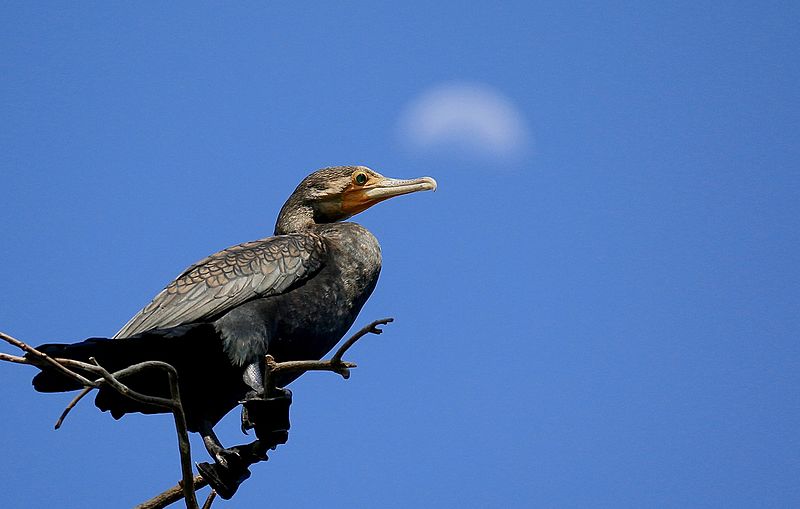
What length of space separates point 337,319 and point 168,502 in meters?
1.49

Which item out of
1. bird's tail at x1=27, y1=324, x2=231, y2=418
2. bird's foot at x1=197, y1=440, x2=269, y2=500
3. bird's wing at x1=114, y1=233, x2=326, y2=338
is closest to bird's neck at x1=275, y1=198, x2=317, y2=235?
bird's wing at x1=114, y1=233, x2=326, y2=338

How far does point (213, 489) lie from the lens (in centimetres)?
555

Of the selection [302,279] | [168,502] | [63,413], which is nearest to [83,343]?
[63,413]

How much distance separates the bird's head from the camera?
7.05 meters

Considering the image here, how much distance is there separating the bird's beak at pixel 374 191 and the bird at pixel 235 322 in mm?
474

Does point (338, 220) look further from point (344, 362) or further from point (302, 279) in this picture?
point (344, 362)

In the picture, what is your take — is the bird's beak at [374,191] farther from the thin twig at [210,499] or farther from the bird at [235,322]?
the thin twig at [210,499]

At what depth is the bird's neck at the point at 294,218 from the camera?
698cm

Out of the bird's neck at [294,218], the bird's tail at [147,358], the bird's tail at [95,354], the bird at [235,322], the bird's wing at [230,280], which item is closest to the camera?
the bird's tail at [95,354]

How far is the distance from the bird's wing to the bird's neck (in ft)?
1.59

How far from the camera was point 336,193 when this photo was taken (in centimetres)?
709

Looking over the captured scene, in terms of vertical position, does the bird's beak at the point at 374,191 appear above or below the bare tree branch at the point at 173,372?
above

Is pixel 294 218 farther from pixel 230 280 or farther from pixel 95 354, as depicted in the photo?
pixel 95 354

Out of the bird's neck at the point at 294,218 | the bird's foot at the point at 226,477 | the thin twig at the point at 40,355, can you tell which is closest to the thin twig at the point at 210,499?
the bird's foot at the point at 226,477
